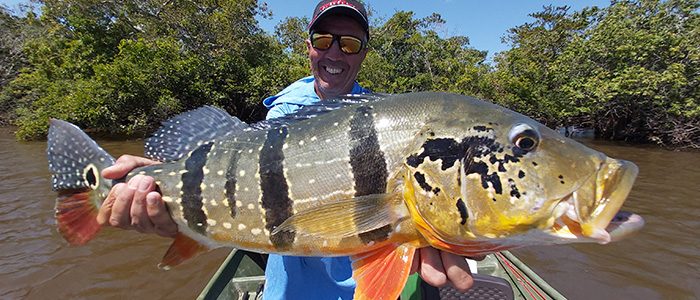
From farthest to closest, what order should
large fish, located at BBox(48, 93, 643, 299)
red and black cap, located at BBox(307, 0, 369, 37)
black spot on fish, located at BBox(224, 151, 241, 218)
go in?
red and black cap, located at BBox(307, 0, 369, 37) → black spot on fish, located at BBox(224, 151, 241, 218) → large fish, located at BBox(48, 93, 643, 299)

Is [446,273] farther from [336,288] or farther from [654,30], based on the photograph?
[654,30]

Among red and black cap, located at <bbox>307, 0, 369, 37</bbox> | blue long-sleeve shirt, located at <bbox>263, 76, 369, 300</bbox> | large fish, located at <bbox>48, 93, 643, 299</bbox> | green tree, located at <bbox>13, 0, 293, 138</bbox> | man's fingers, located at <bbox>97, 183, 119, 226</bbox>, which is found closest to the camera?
large fish, located at <bbox>48, 93, 643, 299</bbox>

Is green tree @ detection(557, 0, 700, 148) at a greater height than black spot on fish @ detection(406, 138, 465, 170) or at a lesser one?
greater

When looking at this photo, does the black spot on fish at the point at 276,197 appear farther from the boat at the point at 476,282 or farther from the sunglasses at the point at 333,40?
the boat at the point at 476,282

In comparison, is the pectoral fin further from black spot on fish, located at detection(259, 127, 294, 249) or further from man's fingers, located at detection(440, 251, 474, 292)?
man's fingers, located at detection(440, 251, 474, 292)

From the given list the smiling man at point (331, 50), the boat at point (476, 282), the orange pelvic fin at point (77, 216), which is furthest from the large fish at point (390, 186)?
the boat at point (476, 282)

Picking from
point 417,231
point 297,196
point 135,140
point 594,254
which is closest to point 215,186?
point 297,196

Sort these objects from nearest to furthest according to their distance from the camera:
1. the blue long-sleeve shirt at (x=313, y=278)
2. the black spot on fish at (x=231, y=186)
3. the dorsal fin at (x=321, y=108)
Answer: the black spot on fish at (x=231, y=186) → the dorsal fin at (x=321, y=108) → the blue long-sleeve shirt at (x=313, y=278)

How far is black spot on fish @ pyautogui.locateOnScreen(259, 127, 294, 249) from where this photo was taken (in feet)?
5.59

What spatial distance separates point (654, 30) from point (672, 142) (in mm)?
5600

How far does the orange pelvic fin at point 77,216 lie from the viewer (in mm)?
2086

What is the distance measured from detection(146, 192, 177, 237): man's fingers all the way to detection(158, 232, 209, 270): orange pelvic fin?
0.06 m

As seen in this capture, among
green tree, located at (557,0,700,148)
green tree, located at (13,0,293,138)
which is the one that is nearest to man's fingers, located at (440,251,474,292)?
green tree, located at (13,0,293,138)

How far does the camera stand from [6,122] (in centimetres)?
2667
